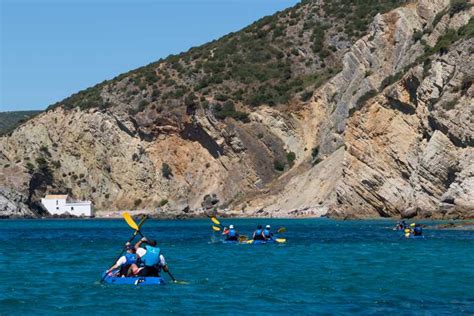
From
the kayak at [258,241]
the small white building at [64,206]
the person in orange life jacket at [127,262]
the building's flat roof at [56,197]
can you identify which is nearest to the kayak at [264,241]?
the kayak at [258,241]

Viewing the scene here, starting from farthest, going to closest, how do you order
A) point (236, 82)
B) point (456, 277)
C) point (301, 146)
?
point (236, 82)
point (301, 146)
point (456, 277)

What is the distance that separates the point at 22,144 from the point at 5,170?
435 centimetres

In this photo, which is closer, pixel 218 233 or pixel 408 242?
pixel 408 242

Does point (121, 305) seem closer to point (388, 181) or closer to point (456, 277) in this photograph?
point (456, 277)

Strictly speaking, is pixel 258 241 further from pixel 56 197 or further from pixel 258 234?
pixel 56 197

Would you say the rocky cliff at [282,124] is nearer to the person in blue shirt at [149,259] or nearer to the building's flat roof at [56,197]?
the building's flat roof at [56,197]

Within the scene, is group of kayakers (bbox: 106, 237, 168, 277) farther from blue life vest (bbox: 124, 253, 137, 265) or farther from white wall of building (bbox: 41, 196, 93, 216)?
white wall of building (bbox: 41, 196, 93, 216)

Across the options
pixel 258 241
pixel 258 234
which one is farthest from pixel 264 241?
pixel 258 234

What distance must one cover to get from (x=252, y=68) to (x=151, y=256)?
287ft

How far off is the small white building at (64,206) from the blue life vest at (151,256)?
82001 mm

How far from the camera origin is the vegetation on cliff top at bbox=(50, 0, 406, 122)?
110m

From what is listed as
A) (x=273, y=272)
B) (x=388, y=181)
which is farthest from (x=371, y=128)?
(x=273, y=272)

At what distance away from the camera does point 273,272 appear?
35062mm

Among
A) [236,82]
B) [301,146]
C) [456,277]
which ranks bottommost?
[456,277]
